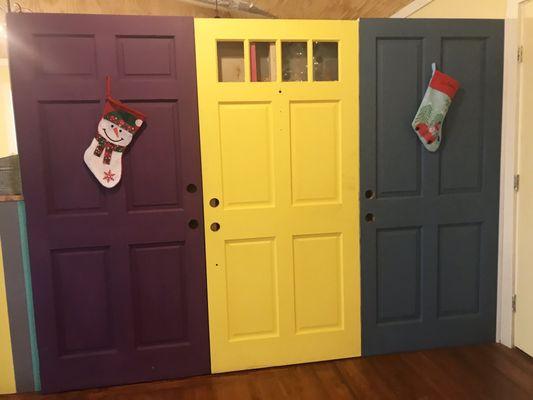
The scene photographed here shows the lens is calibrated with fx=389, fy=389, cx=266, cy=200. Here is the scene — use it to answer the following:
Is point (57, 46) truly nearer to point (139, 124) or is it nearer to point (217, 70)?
point (139, 124)

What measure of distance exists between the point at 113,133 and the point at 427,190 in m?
1.75

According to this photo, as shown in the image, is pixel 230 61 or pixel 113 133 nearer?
pixel 113 133

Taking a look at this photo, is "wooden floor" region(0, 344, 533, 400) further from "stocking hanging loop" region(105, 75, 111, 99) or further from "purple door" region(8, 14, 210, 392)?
"stocking hanging loop" region(105, 75, 111, 99)

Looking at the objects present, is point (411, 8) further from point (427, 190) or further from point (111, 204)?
point (111, 204)

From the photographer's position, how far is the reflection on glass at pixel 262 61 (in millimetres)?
2078

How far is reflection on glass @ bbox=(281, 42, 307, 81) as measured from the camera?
2.12 meters

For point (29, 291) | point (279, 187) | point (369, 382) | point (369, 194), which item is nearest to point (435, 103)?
point (369, 194)

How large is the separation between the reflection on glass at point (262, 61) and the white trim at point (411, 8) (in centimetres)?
130

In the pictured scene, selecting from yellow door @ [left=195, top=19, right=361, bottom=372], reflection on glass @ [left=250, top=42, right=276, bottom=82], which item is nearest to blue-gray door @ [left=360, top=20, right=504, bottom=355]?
yellow door @ [left=195, top=19, right=361, bottom=372]

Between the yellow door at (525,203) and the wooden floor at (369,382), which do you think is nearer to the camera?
the wooden floor at (369,382)

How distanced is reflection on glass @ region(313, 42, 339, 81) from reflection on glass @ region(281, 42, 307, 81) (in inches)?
2.4

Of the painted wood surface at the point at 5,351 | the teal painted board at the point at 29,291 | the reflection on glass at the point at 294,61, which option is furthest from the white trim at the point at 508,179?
the painted wood surface at the point at 5,351

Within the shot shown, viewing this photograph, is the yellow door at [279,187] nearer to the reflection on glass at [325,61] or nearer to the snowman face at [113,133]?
the reflection on glass at [325,61]

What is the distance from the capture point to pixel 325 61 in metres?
2.16
